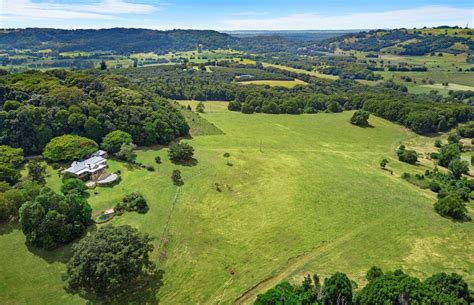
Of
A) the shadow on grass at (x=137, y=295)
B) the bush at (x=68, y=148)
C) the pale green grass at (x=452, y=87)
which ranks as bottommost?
the pale green grass at (x=452, y=87)

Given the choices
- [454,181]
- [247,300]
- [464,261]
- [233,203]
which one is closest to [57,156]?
[233,203]

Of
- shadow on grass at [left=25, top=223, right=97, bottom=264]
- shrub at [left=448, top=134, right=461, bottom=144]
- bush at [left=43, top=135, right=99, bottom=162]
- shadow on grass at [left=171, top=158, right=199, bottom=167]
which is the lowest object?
shrub at [left=448, top=134, right=461, bottom=144]

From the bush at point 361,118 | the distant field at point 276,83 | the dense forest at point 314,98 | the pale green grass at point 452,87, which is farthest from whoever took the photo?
the distant field at point 276,83

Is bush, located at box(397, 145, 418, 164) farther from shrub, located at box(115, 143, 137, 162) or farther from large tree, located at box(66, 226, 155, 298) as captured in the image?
large tree, located at box(66, 226, 155, 298)

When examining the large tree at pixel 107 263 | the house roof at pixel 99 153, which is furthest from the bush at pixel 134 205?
the house roof at pixel 99 153

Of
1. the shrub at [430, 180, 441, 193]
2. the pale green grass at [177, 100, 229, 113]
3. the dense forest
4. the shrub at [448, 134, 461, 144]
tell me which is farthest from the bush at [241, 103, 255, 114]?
A: the shrub at [430, 180, 441, 193]

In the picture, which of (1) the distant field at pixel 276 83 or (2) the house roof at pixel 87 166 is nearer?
(2) the house roof at pixel 87 166

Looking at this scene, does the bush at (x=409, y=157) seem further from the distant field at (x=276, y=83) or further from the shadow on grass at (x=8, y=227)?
the distant field at (x=276, y=83)

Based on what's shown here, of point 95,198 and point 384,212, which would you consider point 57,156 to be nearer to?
point 95,198

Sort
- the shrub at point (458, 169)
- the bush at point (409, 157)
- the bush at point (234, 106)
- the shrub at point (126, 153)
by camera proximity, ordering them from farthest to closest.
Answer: the bush at point (234, 106) < the bush at point (409, 157) < the shrub at point (458, 169) < the shrub at point (126, 153)
